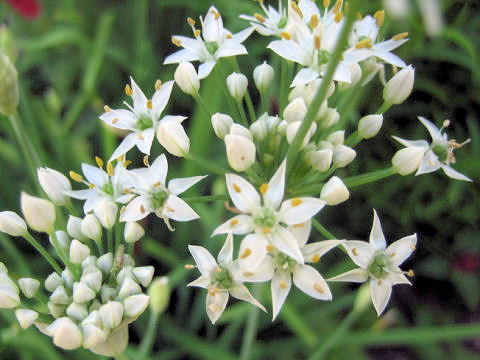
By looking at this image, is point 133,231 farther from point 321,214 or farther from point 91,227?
point 321,214

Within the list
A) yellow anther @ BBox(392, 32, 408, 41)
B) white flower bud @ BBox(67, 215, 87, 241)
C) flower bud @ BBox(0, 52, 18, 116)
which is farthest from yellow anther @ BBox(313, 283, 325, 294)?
flower bud @ BBox(0, 52, 18, 116)

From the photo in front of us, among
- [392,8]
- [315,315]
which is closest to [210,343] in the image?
[315,315]

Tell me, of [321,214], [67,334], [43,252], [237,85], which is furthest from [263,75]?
[321,214]

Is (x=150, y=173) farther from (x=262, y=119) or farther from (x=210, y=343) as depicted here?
(x=210, y=343)

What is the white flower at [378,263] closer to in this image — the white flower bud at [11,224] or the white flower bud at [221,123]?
the white flower bud at [221,123]

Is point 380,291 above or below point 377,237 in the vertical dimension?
below

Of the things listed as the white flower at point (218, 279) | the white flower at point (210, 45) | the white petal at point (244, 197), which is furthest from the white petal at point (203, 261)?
the white flower at point (210, 45)

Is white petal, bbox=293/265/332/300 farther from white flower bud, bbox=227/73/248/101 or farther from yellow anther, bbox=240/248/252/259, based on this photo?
white flower bud, bbox=227/73/248/101
